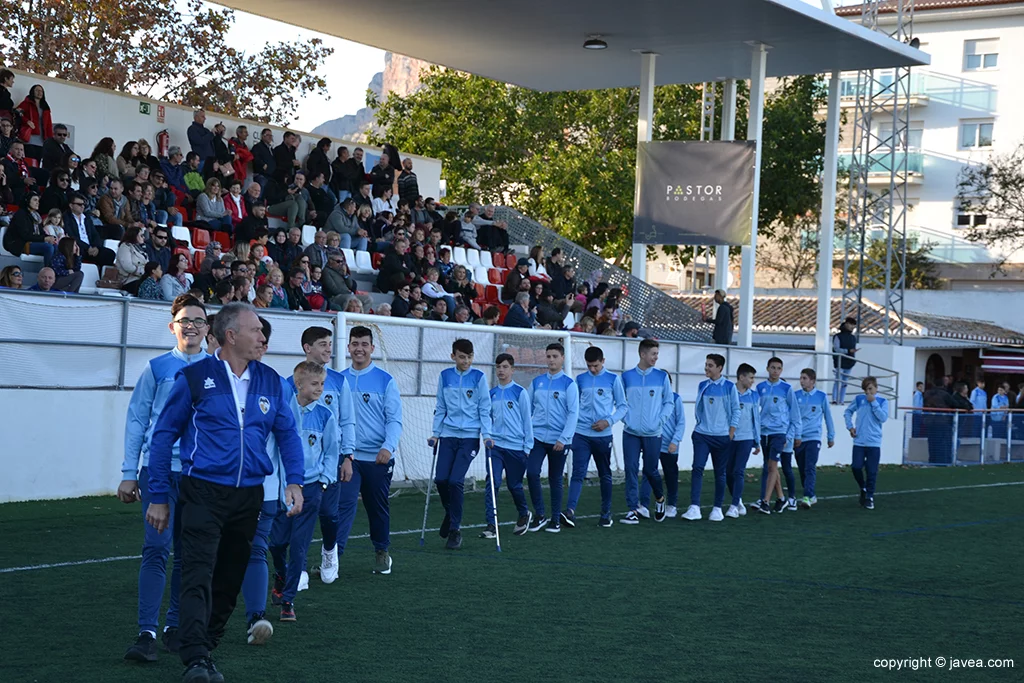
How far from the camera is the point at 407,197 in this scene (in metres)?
24.7

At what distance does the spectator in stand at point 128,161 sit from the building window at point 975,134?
48.4 metres

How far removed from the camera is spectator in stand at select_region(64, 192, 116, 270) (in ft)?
53.6

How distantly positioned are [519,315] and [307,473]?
12813mm

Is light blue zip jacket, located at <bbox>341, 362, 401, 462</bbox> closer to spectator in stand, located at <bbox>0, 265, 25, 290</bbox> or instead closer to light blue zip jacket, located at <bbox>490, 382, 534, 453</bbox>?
light blue zip jacket, located at <bbox>490, 382, 534, 453</bbox>

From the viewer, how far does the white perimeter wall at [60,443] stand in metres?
13.2

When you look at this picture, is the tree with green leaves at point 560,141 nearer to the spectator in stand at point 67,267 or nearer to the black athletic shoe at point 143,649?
the spectator in stand at point 67,267

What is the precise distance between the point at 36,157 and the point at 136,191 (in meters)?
1.89

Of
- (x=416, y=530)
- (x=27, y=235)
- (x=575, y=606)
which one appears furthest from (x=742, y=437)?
(x=27, y=235)

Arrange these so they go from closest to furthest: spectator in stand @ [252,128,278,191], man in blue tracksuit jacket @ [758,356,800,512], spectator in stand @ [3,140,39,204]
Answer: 1. spectator in stand @ [3,140,39,204]
2. man in blue tracksuit jacket @ [758,356,800,512]
3. spectator in stand @ [252,128,278,191]

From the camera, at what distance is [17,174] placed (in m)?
16.6

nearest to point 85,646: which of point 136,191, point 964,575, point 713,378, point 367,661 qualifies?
point 367,661

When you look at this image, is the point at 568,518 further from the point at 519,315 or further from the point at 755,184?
the point at 755,184

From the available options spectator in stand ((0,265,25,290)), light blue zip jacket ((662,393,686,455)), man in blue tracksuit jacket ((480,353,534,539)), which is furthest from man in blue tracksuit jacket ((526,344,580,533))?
spectator in stand ((0,265,25,290))

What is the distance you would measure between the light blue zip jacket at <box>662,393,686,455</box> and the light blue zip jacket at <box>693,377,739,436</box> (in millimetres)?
484
